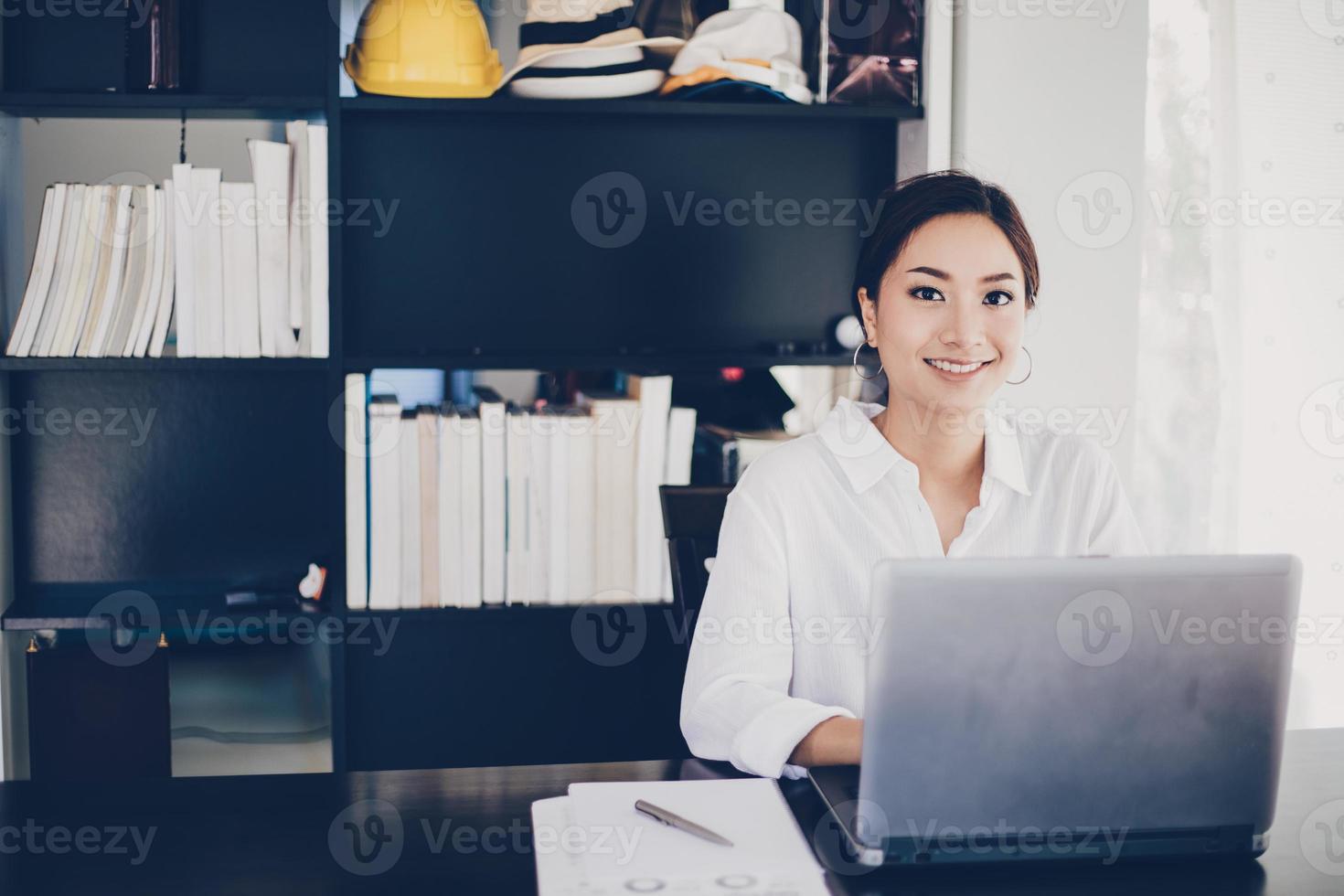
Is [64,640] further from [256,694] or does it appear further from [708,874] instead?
[708,874]

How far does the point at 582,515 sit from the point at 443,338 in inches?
18.5

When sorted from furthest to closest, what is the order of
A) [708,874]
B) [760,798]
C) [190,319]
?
[190,319]
[760,798]
[708,874]

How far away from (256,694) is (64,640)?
0.36 meters

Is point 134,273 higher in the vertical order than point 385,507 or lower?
higher

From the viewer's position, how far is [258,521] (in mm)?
2377

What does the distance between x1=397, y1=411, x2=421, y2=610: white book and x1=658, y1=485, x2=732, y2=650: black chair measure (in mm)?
640

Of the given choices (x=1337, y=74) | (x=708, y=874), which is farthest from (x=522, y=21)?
(x=708, y=874)

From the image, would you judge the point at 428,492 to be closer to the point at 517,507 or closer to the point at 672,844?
the point at 517,507

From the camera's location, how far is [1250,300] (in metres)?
2.44
